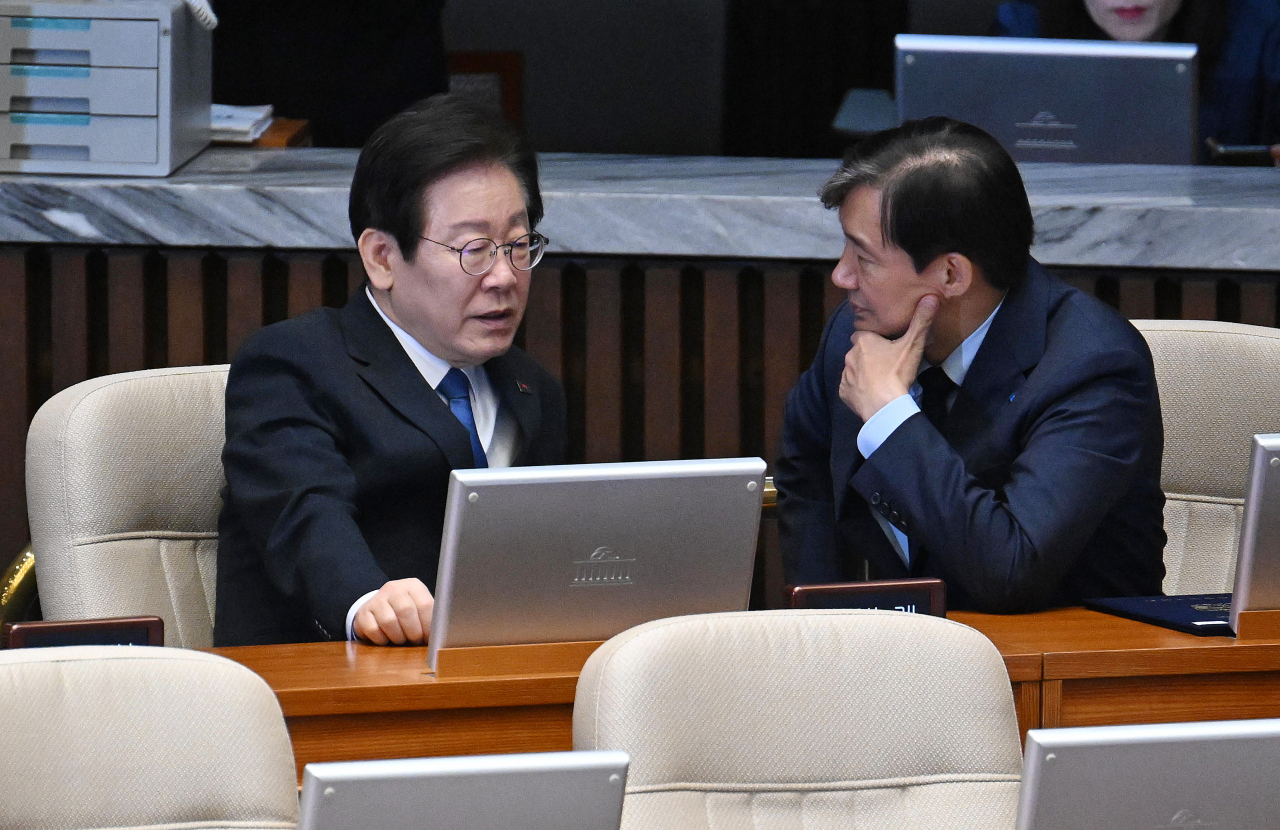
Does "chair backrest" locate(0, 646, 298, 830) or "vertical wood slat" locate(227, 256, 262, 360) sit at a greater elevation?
"vertical wood slat" locate(227, 256, 262, 360)

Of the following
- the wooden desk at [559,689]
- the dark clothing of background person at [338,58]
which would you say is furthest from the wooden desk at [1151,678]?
the dark clothing of background person at [338,58]

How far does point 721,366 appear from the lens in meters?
3.04

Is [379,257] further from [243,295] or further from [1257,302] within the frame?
[1257,302]

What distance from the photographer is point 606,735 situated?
1419 mm

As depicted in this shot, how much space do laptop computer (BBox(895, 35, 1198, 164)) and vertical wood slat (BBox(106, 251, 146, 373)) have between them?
1397mm

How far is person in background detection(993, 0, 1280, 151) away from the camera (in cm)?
395

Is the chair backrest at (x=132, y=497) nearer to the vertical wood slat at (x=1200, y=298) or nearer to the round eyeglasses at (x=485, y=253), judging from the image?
the round eyeglasses at (x=485, y=253)

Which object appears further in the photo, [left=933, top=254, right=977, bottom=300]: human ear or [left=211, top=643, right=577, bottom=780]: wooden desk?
[left=933, top=254, right=977, bottom=300]: human ear

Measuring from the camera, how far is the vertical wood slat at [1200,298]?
2953 mm

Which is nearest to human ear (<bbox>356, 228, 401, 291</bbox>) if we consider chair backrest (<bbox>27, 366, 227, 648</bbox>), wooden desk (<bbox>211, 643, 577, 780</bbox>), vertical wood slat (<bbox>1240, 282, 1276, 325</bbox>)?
chair backrest (<bbox>27, 366, 227, 648</bbox>)

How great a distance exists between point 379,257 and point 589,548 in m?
0.76

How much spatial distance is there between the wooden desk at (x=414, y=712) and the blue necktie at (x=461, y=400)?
0.61 m

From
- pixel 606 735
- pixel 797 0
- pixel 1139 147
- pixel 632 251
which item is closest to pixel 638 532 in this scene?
→ pixel 606 735

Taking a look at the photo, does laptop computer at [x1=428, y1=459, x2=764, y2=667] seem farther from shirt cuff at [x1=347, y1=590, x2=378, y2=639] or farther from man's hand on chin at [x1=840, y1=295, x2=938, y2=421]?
man's hand on chin at [x1=840, y1=295, x2=938, y2=421]
